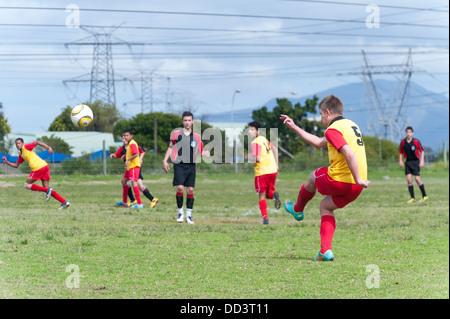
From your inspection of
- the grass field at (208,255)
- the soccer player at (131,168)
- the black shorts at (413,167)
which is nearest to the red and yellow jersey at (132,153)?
the soccer player at (131,168)

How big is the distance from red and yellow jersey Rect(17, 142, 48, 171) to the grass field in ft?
1.39

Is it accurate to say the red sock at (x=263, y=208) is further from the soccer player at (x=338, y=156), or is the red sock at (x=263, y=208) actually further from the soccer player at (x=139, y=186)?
the soccer player at (x=338, y=156)

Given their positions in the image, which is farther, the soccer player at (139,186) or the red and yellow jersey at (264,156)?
the soccer player at (139,186)

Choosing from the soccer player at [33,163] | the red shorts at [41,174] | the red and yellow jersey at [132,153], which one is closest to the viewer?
the soccer player at [33,163]

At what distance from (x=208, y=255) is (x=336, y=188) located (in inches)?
72.7

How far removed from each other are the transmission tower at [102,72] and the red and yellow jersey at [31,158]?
378cm

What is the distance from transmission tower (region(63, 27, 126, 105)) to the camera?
21.1m

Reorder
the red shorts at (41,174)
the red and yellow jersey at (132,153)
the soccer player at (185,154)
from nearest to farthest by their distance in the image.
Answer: the soccer player at (185,154), the red shorts at (41,174), the red and yellow jersey at (132,153)

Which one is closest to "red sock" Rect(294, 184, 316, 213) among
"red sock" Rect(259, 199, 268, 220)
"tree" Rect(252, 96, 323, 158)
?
"red sock" Rect(259, 199, 268, 220)

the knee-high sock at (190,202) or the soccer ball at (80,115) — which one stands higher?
the soccer ball at (80,115)

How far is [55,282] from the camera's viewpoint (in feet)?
17.5

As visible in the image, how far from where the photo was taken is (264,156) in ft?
38.2

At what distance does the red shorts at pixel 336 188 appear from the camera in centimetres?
643
